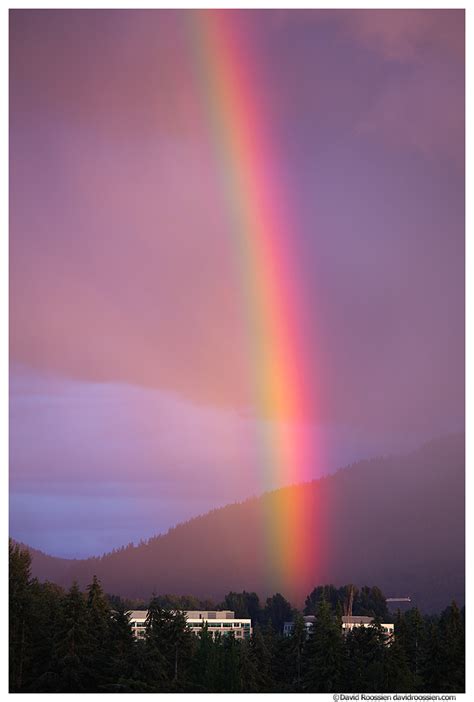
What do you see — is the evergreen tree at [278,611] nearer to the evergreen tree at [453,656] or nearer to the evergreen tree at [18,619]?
the evergreen tree at [453,656]

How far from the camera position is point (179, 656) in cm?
3850

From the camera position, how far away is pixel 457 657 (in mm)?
35062

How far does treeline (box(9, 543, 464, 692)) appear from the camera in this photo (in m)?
35.2

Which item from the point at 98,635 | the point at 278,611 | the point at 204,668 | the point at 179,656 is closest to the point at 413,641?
the point at 204,668

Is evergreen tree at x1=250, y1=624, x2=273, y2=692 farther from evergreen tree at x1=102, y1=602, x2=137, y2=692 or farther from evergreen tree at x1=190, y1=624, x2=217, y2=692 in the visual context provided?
evergreen tree at x1=102, y1=602, x2=137, y2=692

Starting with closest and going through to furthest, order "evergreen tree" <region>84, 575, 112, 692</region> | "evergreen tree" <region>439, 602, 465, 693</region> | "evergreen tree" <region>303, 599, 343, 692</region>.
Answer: "evergreen tree" <region>439, 602, 465, 693</region> → "evergreen tree" <region>84, 575, 112, 692</region> → "evergreen tree" <region>303, 599, 343, 692</region>

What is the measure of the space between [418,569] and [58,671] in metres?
125

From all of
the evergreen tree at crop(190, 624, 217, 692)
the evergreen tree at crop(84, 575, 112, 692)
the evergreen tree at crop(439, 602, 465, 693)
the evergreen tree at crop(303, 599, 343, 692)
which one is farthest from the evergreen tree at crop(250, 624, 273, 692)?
the evergreen tree at crop(439, 602, 465, 693)

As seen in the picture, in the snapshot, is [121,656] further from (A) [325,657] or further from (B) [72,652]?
(A) [325,657]

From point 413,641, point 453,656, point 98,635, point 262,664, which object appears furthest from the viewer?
point 413,641

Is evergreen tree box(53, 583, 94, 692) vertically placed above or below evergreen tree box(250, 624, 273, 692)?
above

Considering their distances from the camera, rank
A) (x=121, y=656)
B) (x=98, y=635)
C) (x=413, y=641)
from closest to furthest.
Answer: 1. (x=121, y=656)
2. (x=98, y=635)
3. (x=413, y=641)
